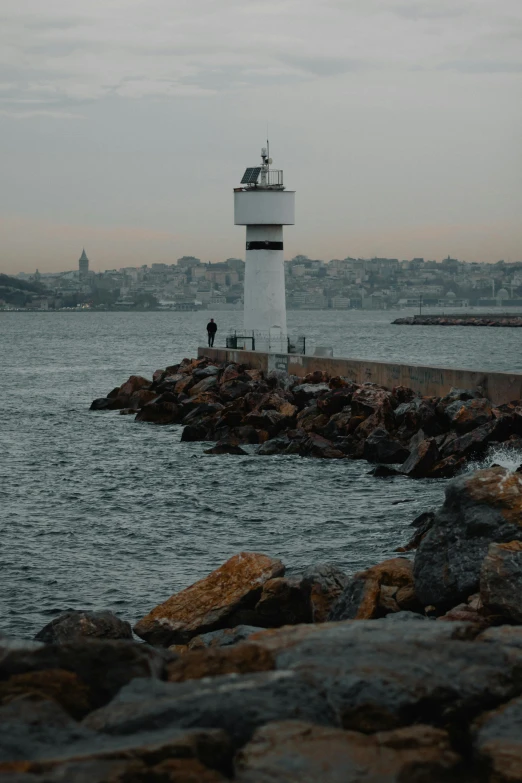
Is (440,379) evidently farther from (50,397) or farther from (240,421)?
(50,397)

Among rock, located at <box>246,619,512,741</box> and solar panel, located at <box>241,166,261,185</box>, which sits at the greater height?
solar panel, located at <box>241,166,261,185</box>

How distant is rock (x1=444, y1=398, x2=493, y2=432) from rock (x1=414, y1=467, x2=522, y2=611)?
818 centimetres

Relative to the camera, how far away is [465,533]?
6.24 m

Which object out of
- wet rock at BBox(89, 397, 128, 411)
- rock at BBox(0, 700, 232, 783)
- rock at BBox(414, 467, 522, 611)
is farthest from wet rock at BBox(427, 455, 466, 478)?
wet rock at BBox(89, 397, 128, 411)

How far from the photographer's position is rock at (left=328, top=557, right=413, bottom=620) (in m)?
6.00

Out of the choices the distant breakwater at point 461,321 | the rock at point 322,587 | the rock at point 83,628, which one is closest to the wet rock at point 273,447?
the rock at point 322,587

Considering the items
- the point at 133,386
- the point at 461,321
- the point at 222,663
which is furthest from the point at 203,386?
the point at 461,321

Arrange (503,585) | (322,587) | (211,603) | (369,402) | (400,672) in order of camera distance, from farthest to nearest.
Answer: (369,402) < (211,603) < (322,587) < (503,585) < (400,672)

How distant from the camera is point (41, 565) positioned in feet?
31.7

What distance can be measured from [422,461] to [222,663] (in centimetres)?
1085

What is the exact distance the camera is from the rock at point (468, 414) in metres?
14.7

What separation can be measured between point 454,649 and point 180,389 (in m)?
21.4

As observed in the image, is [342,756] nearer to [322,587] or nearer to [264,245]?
[322,587]

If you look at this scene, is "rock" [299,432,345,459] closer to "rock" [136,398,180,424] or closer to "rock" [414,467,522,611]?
"rock" [136,398,180,424]
